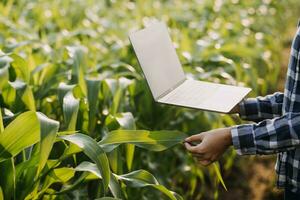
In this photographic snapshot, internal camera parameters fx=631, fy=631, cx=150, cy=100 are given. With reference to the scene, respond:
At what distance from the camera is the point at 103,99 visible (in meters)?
1.99

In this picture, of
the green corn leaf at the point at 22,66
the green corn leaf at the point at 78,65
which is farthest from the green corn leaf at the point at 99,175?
the green corn leaf at the point at 22,66

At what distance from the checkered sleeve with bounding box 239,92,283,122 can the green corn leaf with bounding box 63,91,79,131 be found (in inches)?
16.2

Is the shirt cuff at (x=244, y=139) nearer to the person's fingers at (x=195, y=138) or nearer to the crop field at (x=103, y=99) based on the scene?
the person's fingers at (x=195, y=138)

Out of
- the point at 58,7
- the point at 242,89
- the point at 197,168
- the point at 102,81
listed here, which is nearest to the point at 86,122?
the point at 102,81

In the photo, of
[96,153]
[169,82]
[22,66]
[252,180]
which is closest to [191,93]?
[169,82]

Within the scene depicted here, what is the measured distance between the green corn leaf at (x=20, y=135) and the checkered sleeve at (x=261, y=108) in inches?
21.1

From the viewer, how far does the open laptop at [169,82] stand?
4.62 feet

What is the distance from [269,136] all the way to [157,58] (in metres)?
0.34

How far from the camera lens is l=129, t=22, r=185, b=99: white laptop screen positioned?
4.65ft

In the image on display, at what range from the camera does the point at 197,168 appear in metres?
2.56

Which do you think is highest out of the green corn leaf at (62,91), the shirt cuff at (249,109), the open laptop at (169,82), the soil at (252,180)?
the open laptop at (169,82)

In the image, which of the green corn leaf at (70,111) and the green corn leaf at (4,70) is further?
the green corn leaf at (4,70)

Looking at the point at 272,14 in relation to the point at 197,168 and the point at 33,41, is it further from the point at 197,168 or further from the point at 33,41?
the point at 33,41

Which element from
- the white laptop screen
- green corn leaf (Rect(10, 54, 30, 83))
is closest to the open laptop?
the white laptop screen
